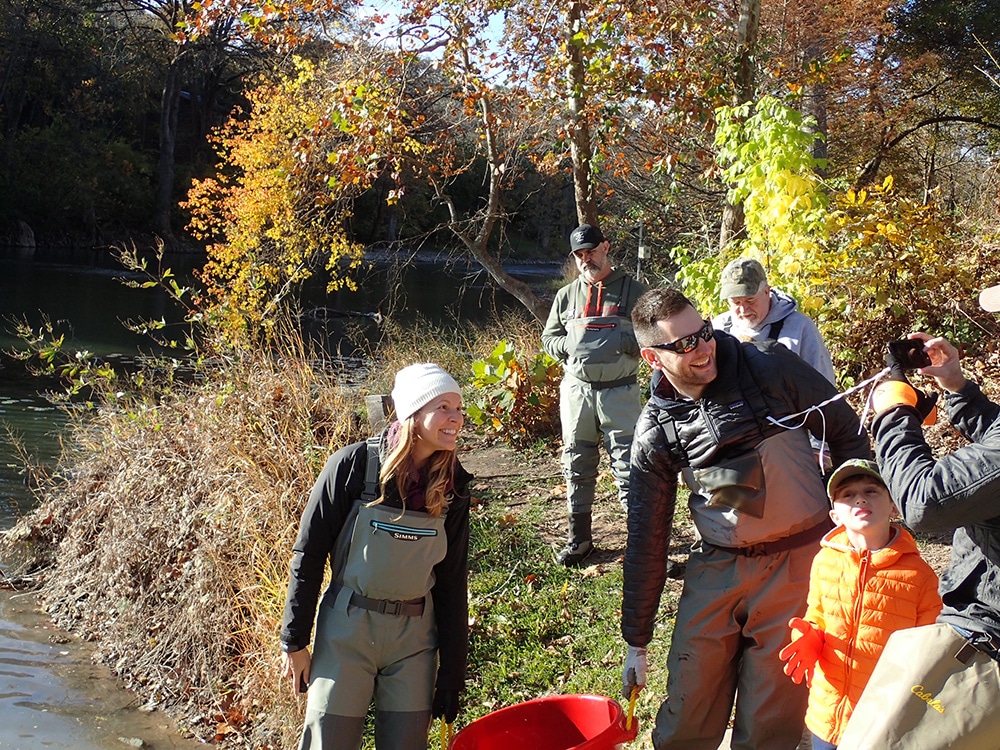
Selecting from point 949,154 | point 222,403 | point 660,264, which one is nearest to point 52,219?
point 660,264

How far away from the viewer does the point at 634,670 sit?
10.7ft

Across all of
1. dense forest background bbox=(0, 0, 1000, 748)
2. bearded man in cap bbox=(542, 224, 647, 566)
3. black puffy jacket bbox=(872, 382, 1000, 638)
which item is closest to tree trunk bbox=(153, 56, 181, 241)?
dense forest background bbox=(0, 0, 1000, 748)

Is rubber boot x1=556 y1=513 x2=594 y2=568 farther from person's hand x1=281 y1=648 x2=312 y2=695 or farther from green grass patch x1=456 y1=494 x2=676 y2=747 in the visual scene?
person's hand x1=281 y1=648 x2=312 y2=695

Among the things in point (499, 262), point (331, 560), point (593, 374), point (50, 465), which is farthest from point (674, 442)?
point (50, 465)

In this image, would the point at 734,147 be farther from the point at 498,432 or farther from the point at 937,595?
the point at 937,595

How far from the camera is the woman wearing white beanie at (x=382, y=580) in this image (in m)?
3.24

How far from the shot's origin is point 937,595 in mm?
2758

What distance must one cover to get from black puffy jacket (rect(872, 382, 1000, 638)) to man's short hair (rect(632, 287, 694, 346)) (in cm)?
75

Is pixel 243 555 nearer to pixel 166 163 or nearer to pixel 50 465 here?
pixel 50 465

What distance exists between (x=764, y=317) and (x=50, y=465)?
883 centimetres

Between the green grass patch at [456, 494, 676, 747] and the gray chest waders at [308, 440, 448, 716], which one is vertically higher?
the gray chest waders at [308, 440, 448, 716]

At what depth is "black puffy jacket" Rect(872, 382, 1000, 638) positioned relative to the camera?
7.50 ft

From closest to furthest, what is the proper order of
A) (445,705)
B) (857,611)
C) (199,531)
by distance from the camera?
(857,611)
(445,705)
(199,531)

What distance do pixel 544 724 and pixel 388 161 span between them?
832cm
